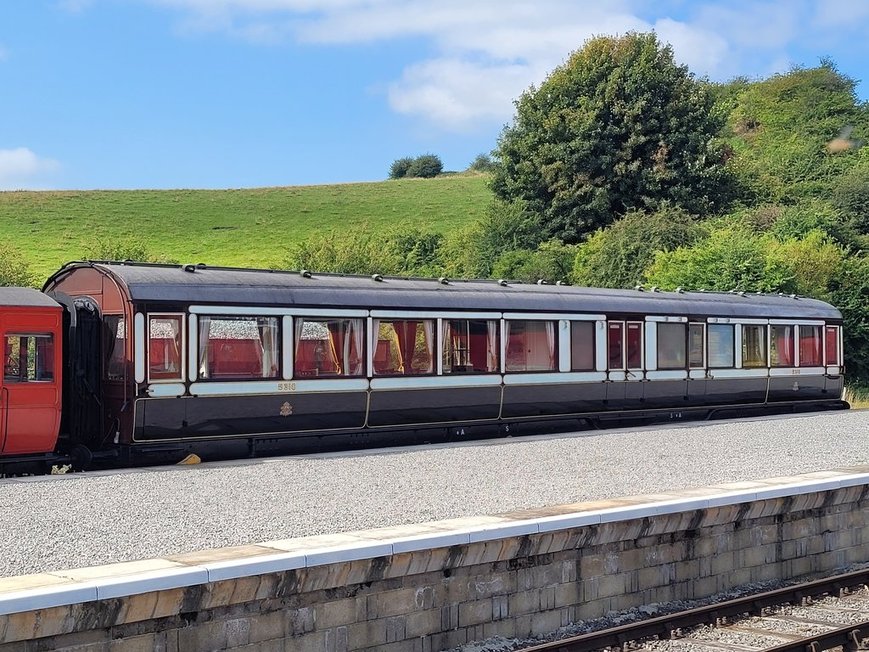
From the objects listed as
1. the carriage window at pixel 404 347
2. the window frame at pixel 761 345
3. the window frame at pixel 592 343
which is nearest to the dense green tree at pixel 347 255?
the window frame at pixel 761 345

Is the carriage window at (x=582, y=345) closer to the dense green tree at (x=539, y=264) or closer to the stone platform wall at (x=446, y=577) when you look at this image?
the stone platform wall at (x=446, y=577)

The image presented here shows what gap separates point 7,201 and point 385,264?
124ft

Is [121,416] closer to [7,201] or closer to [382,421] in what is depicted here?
[382,421]

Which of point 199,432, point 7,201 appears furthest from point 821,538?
point 7,201

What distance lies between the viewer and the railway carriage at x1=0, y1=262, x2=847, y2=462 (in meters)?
14.3

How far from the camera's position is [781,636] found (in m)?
9.47

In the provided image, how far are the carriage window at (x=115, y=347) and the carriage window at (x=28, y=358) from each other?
2.92ft

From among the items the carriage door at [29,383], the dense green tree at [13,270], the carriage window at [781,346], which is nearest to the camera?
the carriage door at [29,383]

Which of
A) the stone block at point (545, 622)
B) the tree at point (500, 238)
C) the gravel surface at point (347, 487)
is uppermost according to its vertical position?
the tree at point (500, 238)

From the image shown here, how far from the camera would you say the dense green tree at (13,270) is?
34094mm

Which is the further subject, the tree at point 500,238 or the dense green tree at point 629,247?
the tree at point 500,238

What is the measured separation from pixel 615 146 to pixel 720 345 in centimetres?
2826

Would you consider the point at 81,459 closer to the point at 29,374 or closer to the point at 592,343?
the point at 29,374

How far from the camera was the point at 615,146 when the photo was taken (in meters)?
50.1
